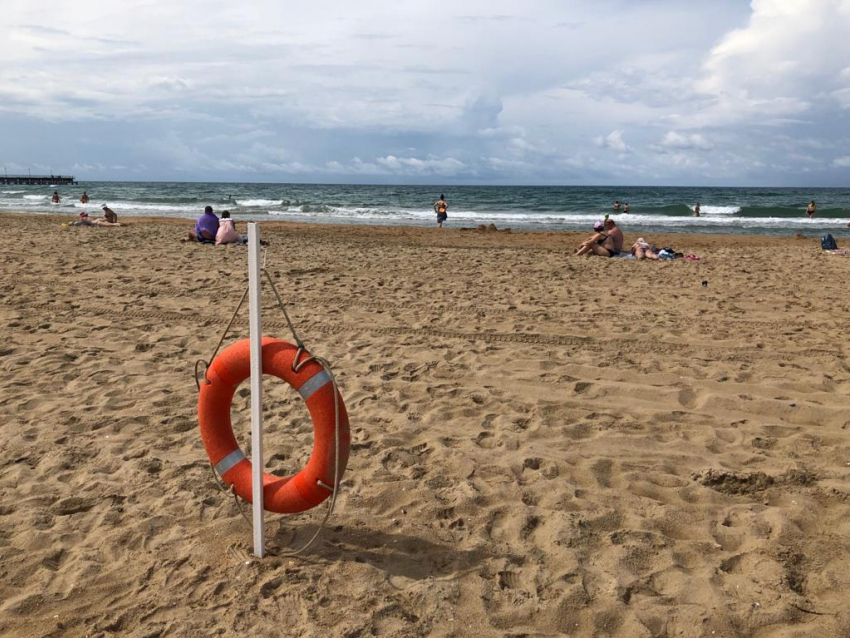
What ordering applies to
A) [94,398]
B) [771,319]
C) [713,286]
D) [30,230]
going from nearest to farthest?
1. [94,398]
2. [771,319]
3. [713,286]
4. [30,230]

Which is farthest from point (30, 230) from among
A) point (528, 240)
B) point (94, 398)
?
point (94, 398)

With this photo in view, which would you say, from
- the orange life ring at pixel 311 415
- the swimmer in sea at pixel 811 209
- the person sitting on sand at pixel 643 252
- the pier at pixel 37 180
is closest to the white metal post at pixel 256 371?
the orange life ring at pixel 311 415

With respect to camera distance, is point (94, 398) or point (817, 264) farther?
point (817, 264)

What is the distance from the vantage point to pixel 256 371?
267 centimetres

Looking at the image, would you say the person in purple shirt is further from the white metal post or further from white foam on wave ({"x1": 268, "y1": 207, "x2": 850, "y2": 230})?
white foam on wave ({"x1": 268, "y1": 207, "x2": 850, "y2": 230})

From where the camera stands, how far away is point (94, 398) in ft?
14.7

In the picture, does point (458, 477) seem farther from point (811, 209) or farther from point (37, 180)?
point (37, 180)

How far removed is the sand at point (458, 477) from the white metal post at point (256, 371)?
27 cm

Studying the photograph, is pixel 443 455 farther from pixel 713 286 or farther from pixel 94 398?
pixel 713 286

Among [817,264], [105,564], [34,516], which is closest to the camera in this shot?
[105,564]

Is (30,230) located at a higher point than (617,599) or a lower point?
higher

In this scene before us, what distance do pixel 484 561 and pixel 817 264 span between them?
10670 mm

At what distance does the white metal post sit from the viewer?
8.54 feet

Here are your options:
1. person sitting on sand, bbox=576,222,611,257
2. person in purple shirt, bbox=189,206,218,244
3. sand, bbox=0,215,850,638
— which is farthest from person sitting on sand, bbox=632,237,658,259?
person in purple shirt, bbox=189,206,218,244
